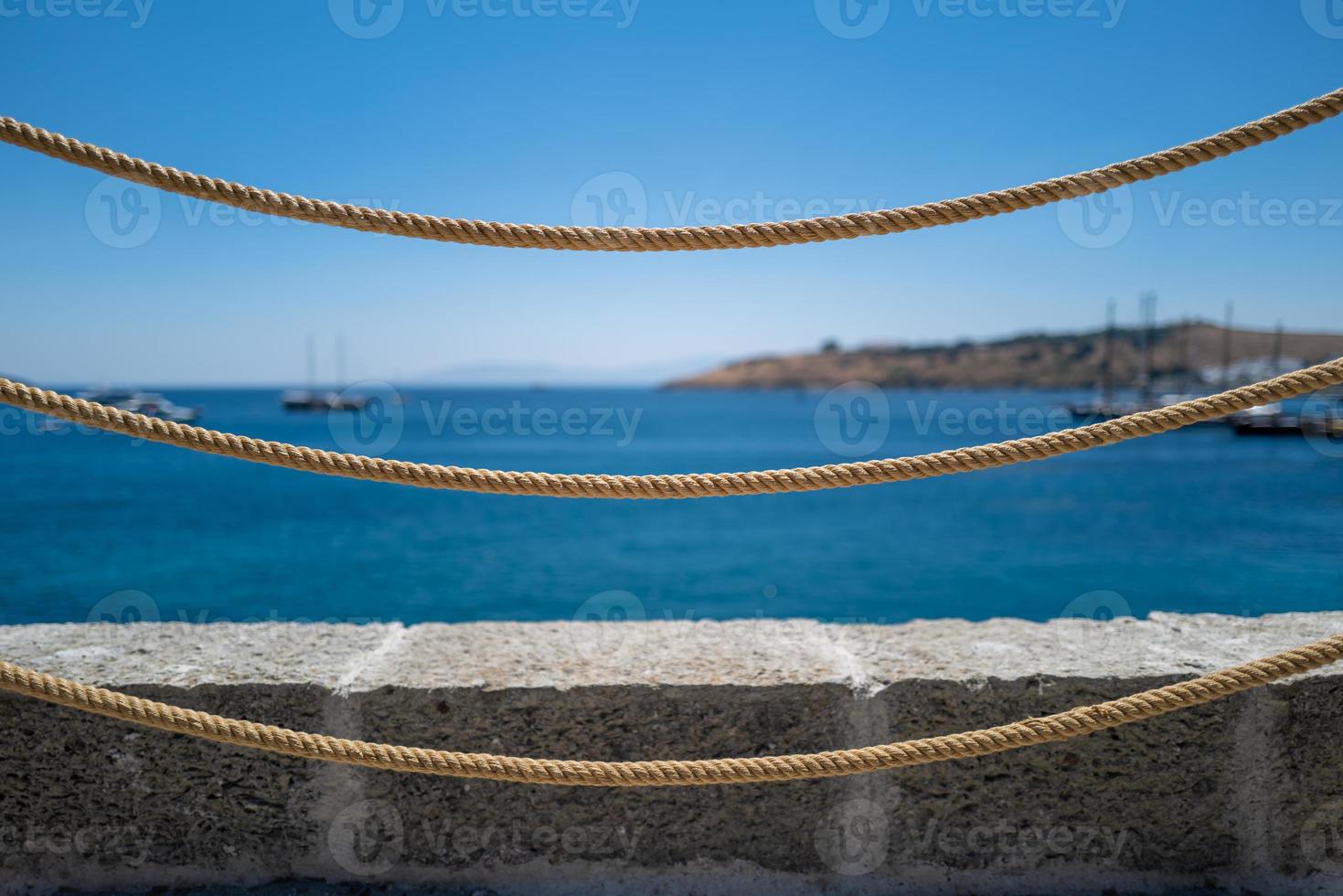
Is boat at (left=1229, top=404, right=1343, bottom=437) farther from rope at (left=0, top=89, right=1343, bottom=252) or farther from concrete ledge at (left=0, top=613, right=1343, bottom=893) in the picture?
rope at (left=0, top=89, right=1343, bottom=252)

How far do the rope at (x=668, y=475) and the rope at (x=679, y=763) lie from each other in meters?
0.41

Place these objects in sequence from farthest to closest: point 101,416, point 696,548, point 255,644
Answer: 1. point 696,548
2. point 255,644
3. point 101,416

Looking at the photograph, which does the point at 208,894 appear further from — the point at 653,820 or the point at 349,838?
the point at 653,820

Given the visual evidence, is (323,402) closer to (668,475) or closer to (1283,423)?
(1283,423)

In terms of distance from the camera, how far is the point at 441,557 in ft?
104

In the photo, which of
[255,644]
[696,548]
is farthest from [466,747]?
[696,548]

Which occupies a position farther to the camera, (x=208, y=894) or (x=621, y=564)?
(x=621, y=564)

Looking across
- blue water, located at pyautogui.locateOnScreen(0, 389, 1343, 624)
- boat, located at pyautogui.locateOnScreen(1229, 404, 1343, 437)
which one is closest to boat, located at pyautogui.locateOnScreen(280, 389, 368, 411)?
blue water, located at pyautogui.locateOnScreen(0, 389, 1343, 624)

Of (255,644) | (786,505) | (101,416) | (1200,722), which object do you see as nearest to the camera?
(101,416)

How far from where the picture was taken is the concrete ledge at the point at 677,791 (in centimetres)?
175

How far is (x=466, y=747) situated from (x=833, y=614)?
24290mm

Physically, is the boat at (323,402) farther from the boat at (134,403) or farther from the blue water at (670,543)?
the blue water at (670,543)

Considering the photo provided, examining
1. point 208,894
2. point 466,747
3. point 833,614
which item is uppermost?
point 466,747

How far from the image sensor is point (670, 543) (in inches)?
1449
